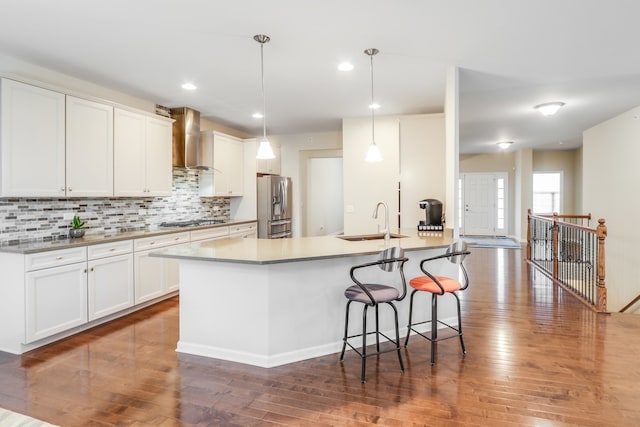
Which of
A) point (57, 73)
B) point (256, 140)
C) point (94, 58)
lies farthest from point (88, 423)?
point (256, 140)

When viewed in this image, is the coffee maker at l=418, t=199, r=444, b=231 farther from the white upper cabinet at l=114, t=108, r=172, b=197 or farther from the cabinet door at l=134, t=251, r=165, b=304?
the white upper cabinet at l=114, t=108, r=172, b=197

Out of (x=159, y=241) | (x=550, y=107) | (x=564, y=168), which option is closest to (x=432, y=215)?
(x=550, y=107)

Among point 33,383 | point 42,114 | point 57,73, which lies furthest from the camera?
point 57,73

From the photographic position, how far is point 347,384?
2.49 m

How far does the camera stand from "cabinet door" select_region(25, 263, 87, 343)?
3.04m

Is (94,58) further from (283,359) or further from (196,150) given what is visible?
(283,359)

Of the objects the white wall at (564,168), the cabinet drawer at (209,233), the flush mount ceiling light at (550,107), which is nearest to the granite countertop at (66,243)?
the cabinet drawer at (209,233)

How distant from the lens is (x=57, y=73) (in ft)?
12.4

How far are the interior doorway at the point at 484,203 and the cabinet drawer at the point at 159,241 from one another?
9.03 metres

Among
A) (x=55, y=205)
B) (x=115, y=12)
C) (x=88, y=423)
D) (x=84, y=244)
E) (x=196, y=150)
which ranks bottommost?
(x=88, y=423)

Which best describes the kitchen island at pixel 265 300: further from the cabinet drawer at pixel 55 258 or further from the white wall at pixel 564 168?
the white wall at pixel 564 168

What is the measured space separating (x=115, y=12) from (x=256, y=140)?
3727 millimetres

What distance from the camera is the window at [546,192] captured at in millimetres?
10555

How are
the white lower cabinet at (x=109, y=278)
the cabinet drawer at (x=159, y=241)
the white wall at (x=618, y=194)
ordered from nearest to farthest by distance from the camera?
the white lower cabinet at (x=109, y=278) → the cabinet drawer at (x=159, y=241) → the white wall at (x=618, y=194)
